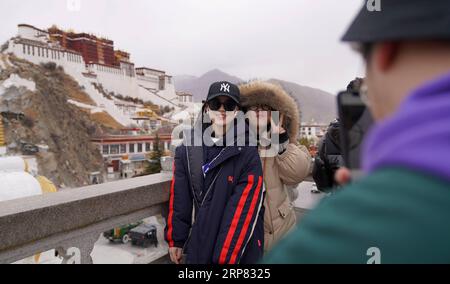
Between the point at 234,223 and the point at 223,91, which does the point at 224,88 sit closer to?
the point at 223,91

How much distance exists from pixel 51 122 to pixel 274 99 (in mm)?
62272

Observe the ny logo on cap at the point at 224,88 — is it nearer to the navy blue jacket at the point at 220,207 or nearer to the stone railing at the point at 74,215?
the navy blue jacket at the point at 220,207

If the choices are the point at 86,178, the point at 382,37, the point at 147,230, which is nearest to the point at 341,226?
the point at 382,37

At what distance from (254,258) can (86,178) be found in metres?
60.3

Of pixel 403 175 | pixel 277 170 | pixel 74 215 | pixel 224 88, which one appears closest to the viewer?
pixel 403 175

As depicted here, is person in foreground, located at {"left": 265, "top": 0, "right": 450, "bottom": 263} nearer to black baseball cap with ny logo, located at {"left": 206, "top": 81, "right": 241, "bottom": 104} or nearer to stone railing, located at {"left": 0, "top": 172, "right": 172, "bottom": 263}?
black baseball cap with ny logo, located at {"left": 206, "top": 81, "right": 241, "bottom": 104}

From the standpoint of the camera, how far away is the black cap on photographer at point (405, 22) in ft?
1.94

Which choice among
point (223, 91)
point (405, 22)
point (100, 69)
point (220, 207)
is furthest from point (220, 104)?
point (100, 69)

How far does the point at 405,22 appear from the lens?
0.62 m

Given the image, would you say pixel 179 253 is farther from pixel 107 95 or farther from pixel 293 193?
pixel 107 95

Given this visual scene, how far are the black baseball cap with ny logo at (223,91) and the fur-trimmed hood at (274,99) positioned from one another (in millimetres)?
204

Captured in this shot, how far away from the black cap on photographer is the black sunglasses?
1.96 metres
